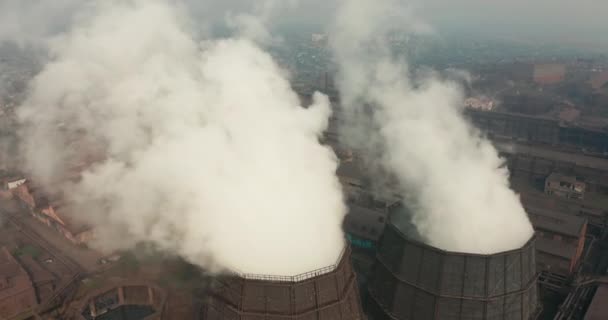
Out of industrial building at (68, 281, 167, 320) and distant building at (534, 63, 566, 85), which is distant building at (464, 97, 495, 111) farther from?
industrial building at (68, 281, 167, 320)

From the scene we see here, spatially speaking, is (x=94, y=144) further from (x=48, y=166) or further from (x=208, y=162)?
(x=208, y=162)

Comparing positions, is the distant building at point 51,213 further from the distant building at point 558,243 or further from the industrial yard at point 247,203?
the distant building at point 558,243

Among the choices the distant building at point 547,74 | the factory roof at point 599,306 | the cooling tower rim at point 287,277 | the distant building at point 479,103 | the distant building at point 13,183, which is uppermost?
the distant building at point 547,74

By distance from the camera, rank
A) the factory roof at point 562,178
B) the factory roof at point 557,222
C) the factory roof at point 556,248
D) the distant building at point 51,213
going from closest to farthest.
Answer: the factory roof at point 556,248
the factory roof at point 557,222
the distant building at point 51,213
the factory roof at point 562,178

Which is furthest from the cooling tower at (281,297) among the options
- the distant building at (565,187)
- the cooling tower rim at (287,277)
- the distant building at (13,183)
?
the distant building at (13,183)

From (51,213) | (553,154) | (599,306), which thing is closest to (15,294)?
(51,213)

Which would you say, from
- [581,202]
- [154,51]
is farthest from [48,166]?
[581,202]

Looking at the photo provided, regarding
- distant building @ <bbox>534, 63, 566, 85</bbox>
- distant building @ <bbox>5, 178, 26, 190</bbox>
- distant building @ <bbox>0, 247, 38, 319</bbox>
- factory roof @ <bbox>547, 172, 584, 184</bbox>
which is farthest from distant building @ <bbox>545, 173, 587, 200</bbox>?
distant building @ <bbox>534, 63, 566, 85</bbox>
